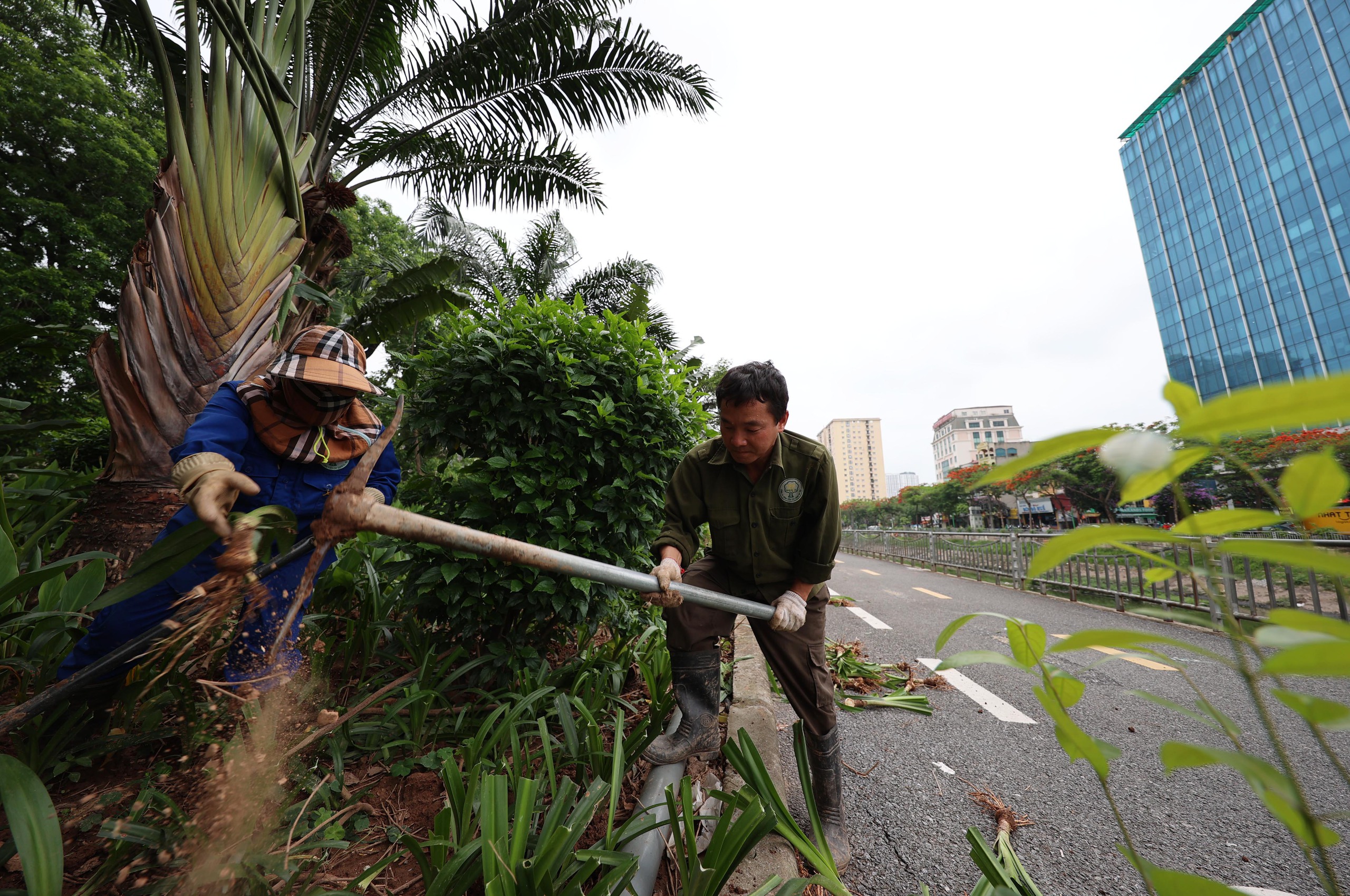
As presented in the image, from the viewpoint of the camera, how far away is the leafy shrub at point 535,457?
2395mm

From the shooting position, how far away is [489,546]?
1.48 m

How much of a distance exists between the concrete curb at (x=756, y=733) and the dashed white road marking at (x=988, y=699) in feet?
3.07

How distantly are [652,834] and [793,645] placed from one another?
0.85 m

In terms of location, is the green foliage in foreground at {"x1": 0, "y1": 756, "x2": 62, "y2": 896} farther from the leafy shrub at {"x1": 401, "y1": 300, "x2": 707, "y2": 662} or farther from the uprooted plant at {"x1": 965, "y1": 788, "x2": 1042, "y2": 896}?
the uprooted plant at {"x1": 965, "y1": 788, "x2": 1042, "y2": 896}

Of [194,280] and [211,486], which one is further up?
[194,280]

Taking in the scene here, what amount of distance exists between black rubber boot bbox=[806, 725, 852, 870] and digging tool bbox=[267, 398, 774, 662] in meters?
1.09

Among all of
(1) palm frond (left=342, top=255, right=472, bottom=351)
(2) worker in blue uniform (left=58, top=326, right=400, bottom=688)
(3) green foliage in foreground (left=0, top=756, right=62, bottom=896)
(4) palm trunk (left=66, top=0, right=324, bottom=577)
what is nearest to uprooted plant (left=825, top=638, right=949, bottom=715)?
(2) worker in blue uniform (left=58, top=326, right=400, bottom=688)

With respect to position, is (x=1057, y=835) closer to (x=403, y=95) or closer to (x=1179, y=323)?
(x=403, y=95)

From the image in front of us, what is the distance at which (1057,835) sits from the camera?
1.87 meters

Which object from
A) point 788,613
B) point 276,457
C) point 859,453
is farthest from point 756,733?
point 859,453

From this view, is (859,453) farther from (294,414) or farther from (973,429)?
(294,414)

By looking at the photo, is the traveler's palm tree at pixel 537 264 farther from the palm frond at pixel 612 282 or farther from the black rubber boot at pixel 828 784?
the black rubber boot at pixel 828 784

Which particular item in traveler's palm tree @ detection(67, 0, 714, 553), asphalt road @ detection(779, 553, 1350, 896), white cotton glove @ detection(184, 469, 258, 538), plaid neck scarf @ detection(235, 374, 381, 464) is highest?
traveler's palm tree @ detection(67, 0, 714, 553)

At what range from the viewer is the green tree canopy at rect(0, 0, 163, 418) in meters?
11.5
